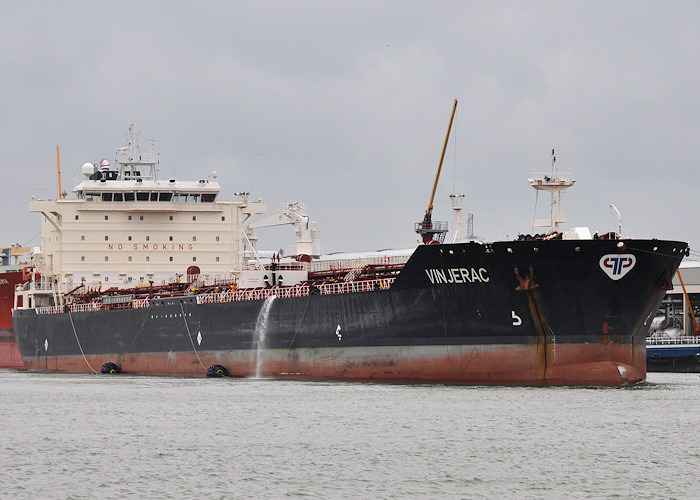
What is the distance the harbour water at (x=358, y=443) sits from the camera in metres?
17.9

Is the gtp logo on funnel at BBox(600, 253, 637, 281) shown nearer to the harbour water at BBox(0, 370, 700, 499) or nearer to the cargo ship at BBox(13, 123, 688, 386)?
the cargo ship at BBox(13, 123, 688, 386)

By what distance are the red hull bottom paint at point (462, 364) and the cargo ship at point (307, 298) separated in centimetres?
4

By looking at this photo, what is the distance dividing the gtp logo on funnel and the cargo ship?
0.12ft

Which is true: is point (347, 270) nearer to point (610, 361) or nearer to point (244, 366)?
point (244, 366)

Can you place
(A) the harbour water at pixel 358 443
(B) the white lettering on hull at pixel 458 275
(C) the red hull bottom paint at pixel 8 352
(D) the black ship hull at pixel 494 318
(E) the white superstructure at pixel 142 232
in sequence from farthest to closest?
(C) the red hull bottom paint at pixel 8 352, (E) the white superstructure at pixel 142 232, (B) the white lettering on hull at pixel 458 275, (D) the black ship hull at pixel 494 318, (A) the harbour water at pixel 358 443

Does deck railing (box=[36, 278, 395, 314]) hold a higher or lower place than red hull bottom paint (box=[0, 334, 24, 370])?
higher

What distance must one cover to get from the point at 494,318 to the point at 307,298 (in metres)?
7.37

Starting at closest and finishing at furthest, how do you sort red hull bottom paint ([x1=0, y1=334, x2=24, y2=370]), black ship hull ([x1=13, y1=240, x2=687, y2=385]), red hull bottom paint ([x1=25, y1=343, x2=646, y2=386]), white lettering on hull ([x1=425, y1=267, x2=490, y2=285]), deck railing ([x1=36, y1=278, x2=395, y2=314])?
black ship hull ([x1=13, y1=240, x2=687, y2=385]) → red hull bottom paint ([x1=25, y1=343, x2=646, y2=386]) → white lettering on hull ([x1=425, y1=267, x2=490, y2=285]) → deck railing ([x1=36, y1=278, x2=395, y2=314]) → red hull bottom paint ([x1=0, y1=334, x2=24, y2=370])

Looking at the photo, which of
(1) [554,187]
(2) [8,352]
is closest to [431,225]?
(1) [554,187]

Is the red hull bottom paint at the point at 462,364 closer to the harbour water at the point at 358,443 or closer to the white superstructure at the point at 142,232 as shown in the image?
the harbour water at the point at 358,443

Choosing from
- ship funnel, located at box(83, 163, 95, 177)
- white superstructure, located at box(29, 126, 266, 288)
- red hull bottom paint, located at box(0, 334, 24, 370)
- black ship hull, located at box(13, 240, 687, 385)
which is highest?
ship funnel, located at box(83, 163, 95, 177)

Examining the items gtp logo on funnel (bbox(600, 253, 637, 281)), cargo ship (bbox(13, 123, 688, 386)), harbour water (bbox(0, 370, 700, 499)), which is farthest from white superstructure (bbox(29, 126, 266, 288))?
gtp logo on funnel (bbox(600, 253, 637, 281))

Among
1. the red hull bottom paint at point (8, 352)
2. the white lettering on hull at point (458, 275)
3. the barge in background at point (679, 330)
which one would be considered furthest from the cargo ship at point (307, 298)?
the barge in background at point (679, 330)

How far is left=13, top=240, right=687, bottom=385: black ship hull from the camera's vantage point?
2961 centimetres
